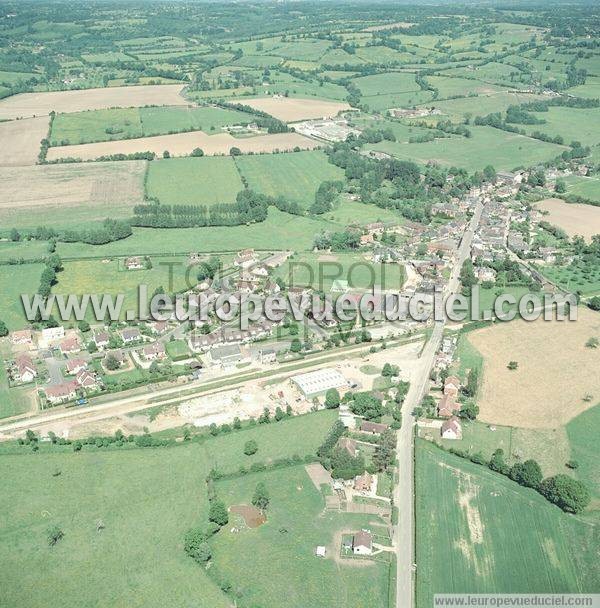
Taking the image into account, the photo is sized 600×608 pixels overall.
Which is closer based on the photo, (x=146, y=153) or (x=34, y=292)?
(x=34, y=292)

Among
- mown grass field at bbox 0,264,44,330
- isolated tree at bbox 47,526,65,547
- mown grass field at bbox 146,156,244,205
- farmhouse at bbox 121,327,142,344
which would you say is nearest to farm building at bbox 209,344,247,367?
farmhouse at bbox 121,327,142,344

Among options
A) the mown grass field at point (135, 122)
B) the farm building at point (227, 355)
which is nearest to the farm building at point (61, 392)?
the farm building at point (227, 355)

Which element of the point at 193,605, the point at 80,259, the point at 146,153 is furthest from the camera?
the point at 146,153

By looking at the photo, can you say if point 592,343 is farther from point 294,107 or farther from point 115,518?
point 294,107

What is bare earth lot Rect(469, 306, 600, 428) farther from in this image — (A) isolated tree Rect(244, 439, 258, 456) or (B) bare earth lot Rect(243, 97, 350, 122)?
(B) bare earth lot Rect(243, 97, 350, 122)

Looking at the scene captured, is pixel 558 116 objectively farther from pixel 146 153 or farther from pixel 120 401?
pixel 120 401

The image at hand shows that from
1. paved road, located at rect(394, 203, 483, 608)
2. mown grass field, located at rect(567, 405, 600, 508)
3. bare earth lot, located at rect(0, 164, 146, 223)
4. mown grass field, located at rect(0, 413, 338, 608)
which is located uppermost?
bare earth lot, located at rect(0, 164, 146, 223)

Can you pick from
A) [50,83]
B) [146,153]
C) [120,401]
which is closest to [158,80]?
[50,83]
